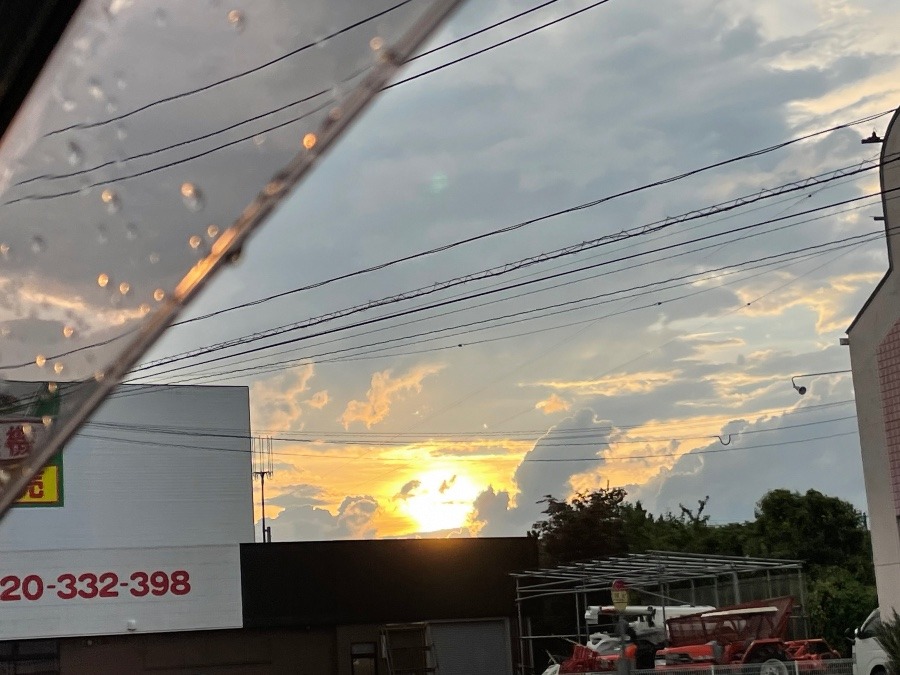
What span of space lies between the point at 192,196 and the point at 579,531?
46531 mm

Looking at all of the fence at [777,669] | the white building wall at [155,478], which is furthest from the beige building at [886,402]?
the white building wall at [155,478]

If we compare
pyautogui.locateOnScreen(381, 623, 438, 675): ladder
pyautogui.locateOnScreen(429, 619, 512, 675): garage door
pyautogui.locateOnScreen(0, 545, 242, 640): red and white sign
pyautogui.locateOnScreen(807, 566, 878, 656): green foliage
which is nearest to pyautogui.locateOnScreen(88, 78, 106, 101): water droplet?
pyautogui.locateOnScreen(0, 545, 242, 640): red and white sign

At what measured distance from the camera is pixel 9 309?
136cm

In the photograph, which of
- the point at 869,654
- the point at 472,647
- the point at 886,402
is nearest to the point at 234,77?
the point at 886,402

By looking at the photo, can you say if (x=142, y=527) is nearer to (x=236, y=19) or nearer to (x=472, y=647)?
(x=472, y=647)

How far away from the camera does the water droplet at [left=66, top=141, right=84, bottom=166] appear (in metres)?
1.23

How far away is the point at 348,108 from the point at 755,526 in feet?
184

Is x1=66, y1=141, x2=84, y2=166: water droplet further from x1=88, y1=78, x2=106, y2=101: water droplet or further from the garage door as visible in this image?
the garage door

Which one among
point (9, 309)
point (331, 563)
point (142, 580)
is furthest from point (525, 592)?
point (9, 309)

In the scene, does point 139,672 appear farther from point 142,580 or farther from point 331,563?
point 331,563

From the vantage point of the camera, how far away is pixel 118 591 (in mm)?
28812

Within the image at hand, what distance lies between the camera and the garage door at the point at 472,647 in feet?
103

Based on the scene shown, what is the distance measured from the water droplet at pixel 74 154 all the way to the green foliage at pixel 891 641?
1770cm

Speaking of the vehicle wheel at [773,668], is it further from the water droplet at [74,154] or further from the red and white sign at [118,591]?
the red and white sign at [118,591]
